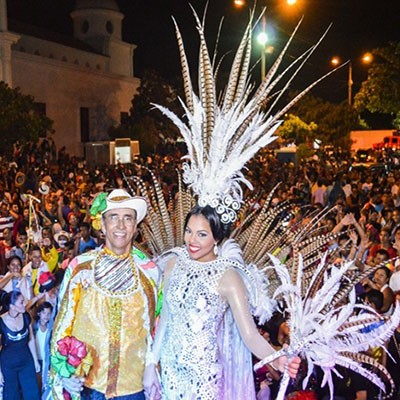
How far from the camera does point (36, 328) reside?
6078 millimetres

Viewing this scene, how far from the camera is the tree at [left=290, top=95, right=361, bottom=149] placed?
30469mm

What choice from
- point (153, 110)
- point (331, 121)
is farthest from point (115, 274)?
point (153, 110)

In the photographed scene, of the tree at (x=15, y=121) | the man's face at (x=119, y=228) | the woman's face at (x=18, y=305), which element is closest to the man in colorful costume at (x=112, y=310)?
the man's face at (x=119, y=228)

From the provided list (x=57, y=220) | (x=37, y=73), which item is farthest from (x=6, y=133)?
(x=37, y=73)

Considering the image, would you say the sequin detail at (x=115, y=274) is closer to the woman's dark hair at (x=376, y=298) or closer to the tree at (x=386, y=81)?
the woman's dark hair at (x=376, y=298)

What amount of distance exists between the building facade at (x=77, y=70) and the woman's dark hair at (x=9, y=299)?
96.1 feet

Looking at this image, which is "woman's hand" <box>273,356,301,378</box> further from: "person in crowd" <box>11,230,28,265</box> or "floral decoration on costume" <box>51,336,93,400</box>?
"person in crowd" <box>11,230,28,265</box>

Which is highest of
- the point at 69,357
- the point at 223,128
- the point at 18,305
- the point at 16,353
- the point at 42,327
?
the point at 223,128

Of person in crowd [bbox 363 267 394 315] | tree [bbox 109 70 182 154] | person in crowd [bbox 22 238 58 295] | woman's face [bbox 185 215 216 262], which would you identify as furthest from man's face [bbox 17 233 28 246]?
tree [bbox 109 70 182 154]

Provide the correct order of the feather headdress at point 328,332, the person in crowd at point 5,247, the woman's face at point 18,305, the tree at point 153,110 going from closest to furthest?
1. the feather headdress at point 328,332
2. the woman's face at point 18,305
3. the person in crowd at point 5,247
4. the tree at point 153,110

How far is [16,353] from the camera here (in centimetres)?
555

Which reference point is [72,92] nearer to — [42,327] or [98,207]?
[42,327]

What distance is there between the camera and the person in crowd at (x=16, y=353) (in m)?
5.52

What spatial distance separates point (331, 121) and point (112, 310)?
28323 mm
